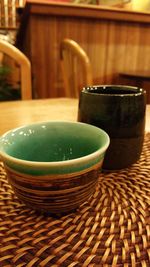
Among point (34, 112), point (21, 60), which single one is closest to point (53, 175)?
point (34, 112)

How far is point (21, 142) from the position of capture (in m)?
0.29

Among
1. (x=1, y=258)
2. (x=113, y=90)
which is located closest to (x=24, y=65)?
(x=113, y=90)

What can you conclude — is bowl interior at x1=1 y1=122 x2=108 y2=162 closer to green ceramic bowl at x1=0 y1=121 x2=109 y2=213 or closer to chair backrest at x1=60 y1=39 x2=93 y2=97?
green ceramic bowl at x1=0 y1=121 x2=109 y2=213

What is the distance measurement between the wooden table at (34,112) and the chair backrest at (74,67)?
206mm

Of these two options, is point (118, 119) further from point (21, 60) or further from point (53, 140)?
point (21, 60)

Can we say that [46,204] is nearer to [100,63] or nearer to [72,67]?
[72,67]

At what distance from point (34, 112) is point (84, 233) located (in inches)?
20.8

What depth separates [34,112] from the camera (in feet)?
2.34

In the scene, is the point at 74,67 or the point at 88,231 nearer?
the point at 88,231

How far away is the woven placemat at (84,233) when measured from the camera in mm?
198

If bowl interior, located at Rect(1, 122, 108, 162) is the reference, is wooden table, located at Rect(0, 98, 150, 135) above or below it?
below

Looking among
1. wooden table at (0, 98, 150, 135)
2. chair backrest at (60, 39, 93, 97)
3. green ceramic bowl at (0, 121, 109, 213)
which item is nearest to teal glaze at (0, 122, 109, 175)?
green ceramic bowl at (0, 121, 109, 213)

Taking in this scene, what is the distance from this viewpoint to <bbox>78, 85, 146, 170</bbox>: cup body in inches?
12.4

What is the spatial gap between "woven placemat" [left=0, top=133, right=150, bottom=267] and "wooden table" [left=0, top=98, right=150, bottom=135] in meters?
0.31
